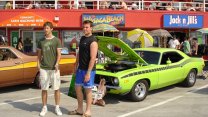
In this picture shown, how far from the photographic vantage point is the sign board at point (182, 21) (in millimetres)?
21141

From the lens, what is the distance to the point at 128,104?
8.73 meters

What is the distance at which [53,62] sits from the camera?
293 inches

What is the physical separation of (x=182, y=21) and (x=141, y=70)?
13.1 meters

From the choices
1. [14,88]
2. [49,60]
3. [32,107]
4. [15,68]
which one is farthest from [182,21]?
[49,60]

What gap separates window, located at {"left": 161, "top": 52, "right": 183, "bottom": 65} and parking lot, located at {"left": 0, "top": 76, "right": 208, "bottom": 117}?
0.84 m

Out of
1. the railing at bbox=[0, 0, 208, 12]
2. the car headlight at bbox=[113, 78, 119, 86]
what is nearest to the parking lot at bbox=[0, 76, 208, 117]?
the car headlight at bbox=[113, 78, 119, 86]

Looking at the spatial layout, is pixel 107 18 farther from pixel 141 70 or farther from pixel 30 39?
pixel 141 70

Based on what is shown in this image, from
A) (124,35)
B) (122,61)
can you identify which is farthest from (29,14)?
(122,61)

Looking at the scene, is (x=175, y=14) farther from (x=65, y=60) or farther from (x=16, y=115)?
Answer: (x=16, y=115)

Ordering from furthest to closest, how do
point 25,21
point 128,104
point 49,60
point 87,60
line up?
point 25,21
point 128,104
point 49,60
point 87,60

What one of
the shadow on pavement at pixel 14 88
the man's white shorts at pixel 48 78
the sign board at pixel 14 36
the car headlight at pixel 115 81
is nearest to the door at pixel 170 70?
the car headlight at pixel 115 81

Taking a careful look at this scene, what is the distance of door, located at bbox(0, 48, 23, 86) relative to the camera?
1003 centimetres

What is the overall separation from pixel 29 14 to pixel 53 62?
12.3 meters

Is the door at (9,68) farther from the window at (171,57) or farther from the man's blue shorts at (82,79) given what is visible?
the window at (171,57)
